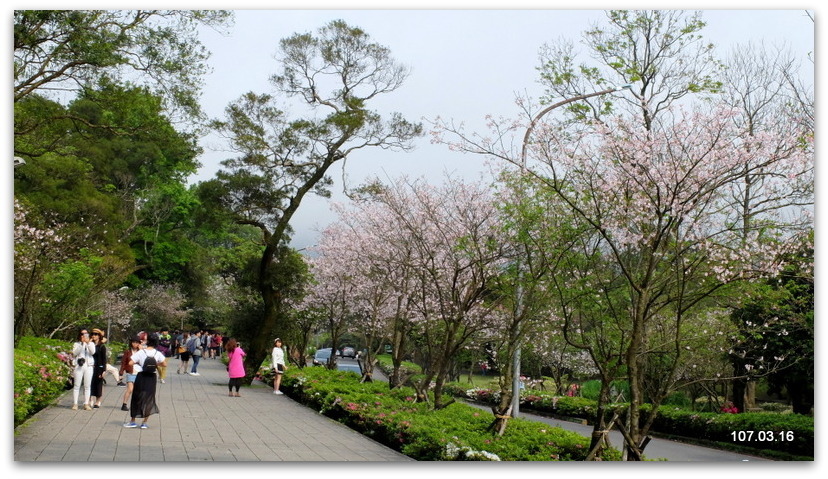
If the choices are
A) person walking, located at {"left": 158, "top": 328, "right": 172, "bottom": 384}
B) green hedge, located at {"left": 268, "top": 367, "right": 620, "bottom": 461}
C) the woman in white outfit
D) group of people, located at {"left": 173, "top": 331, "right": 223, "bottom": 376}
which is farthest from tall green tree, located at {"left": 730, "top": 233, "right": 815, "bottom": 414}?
group of people, located at {"left": 173, "top": 331, "right": 223, "bottom": 376}

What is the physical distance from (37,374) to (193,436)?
2467 mm

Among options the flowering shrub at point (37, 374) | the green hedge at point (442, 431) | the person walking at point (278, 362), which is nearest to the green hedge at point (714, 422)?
the green hedge at point (442, 431)

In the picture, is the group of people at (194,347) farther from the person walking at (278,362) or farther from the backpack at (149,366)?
the backpack at (149,366)

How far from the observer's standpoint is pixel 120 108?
31.5ft

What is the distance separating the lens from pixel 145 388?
31.9ft

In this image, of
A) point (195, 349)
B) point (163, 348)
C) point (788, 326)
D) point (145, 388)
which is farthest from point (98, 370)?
point (788, 326)

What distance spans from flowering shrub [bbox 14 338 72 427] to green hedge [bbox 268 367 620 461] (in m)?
4.06

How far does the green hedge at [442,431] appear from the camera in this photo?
27.2ft

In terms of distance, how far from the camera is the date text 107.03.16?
27.7 ft

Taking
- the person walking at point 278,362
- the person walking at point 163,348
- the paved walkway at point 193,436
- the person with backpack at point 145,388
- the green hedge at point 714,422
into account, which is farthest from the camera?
the person walking at point 278,362

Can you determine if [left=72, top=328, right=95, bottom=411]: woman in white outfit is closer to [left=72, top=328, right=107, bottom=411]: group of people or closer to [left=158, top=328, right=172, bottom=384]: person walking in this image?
[left=72, top=328, right=107, bottom=411]: group of people

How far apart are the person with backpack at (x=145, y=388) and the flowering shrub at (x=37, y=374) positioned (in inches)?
44.8

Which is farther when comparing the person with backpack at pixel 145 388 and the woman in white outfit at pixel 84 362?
the woman in white outfit at pixel 84 362

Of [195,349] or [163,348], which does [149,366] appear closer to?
[163,348]
